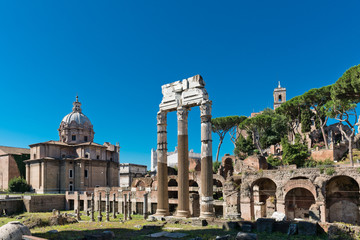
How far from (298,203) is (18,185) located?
34.4 metres

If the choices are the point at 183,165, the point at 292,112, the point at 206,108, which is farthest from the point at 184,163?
the point at 292,112

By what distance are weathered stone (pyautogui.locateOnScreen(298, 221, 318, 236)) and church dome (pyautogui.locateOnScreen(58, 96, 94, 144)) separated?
42.0 metres

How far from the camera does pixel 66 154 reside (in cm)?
4516

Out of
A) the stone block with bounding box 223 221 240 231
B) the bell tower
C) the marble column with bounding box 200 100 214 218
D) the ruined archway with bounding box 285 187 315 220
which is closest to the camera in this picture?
the stone block with bounding box 223 221 240 231

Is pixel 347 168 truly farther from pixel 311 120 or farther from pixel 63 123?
pixel 63 123

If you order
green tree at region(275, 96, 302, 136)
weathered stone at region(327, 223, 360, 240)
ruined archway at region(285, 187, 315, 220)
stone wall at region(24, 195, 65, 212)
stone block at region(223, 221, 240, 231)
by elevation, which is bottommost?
stone wall at region(24, 195, 65, 212)

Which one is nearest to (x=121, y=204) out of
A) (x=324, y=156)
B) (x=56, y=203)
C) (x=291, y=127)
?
(x=56, y=203)

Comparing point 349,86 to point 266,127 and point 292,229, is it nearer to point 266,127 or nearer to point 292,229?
point 292,229

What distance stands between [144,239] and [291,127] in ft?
133

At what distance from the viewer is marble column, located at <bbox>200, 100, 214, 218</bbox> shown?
15266 millimetres

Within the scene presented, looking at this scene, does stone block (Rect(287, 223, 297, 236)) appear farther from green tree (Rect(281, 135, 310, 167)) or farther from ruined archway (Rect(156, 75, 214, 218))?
green tree (Rect(281, 135, 310, 167))

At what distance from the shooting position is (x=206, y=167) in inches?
608

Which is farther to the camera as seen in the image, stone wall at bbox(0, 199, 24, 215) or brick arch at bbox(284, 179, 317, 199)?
stone wall at bbox(0, 199, 24, 215)

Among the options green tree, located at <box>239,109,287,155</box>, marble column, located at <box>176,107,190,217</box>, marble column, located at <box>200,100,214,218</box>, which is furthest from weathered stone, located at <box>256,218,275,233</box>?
green tree, located at <box>239,109,287,155</box>
